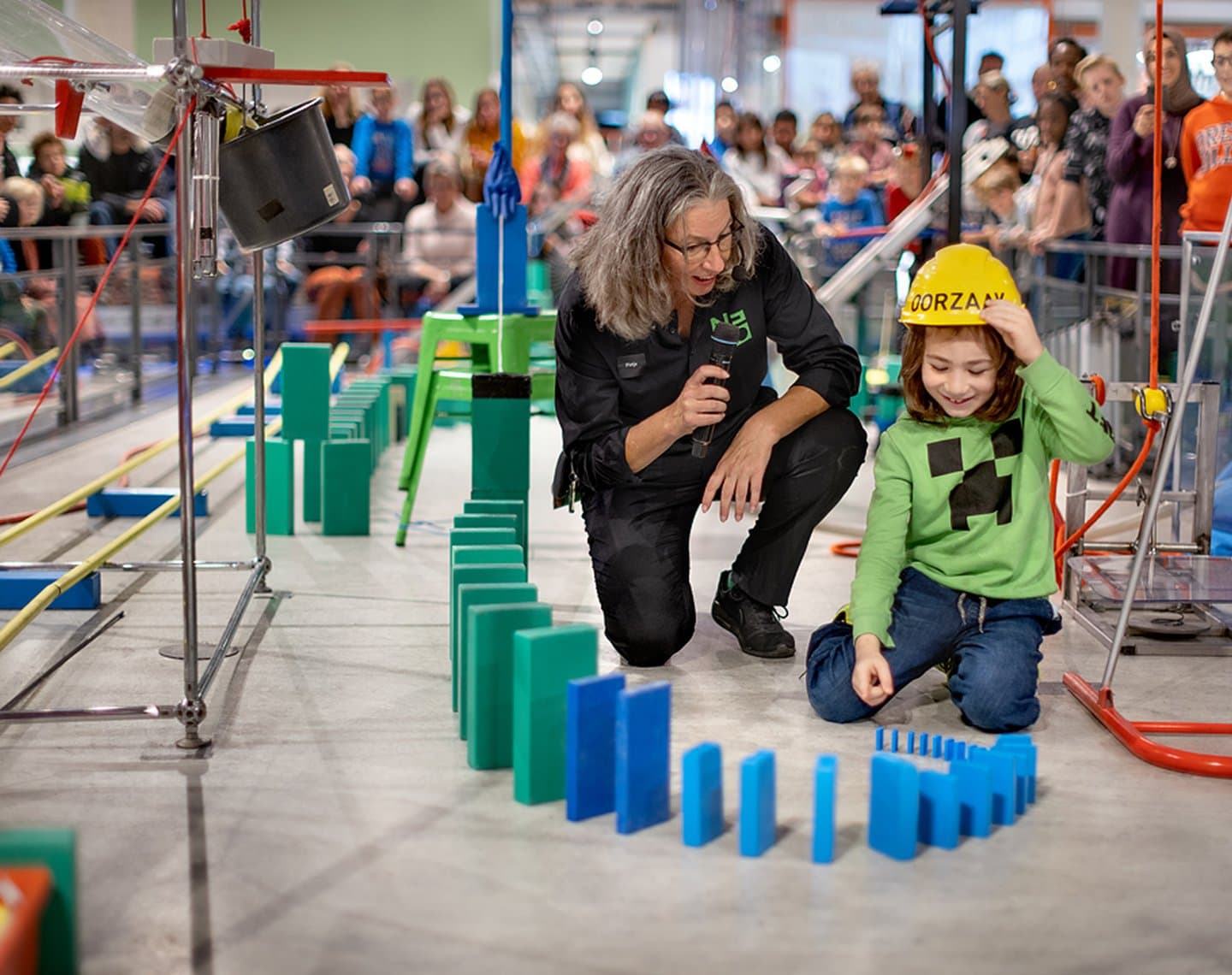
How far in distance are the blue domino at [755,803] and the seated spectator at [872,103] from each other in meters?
7.44

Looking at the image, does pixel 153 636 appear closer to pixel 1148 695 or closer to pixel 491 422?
pixel 491 422

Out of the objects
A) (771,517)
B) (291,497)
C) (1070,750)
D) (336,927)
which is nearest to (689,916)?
(336,927)

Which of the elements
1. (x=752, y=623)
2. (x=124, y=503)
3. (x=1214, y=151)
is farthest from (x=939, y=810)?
(x=1214, y=151)

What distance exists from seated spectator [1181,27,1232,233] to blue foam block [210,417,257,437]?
3436 mm

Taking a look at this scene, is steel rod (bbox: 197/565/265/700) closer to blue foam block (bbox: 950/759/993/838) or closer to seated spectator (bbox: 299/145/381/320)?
blue foam block (bbox: 950/759/993/838)

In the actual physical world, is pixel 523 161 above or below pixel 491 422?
above

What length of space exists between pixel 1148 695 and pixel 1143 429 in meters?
2.69

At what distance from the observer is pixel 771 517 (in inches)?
128

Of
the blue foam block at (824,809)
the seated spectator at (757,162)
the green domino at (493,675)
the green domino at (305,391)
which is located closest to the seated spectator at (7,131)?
the green domino at (305,391)

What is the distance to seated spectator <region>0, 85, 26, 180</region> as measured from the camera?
4270mm

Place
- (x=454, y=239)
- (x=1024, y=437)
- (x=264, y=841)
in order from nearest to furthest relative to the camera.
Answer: (x=264, y=841) < (x=1024, y=437) < (x=454, y=239)

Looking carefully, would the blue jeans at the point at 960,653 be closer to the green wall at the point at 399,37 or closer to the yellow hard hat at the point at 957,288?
the yellow hard hat at the point at 957,288

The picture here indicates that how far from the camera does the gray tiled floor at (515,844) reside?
1.80 m

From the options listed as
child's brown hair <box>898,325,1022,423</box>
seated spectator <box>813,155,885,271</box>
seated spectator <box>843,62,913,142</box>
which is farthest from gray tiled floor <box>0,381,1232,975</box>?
seated spectator <box>843,62,913,142</box>
